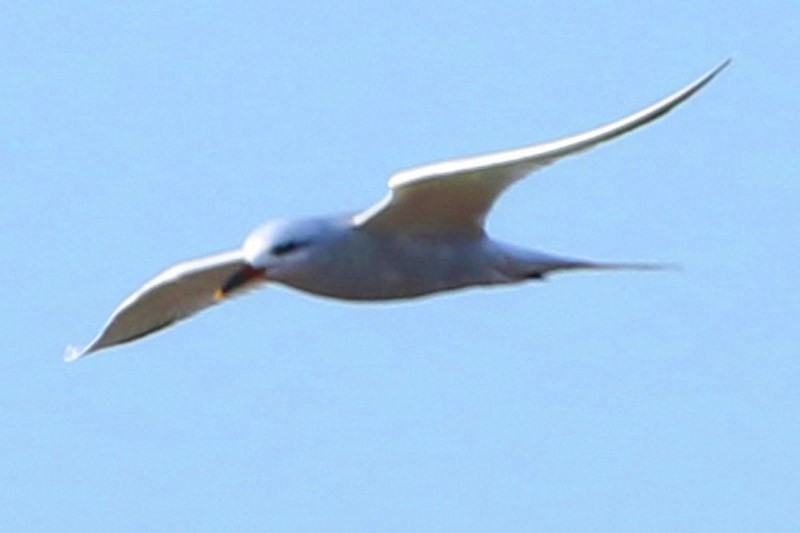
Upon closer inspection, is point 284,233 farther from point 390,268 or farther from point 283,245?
point 390,268

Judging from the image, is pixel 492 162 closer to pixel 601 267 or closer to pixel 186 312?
pixel 601 267

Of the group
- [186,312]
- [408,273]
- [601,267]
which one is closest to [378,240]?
[408,273]

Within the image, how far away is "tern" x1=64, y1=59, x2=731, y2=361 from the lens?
1622 cm

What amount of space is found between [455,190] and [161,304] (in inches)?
134

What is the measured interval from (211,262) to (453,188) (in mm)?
2238

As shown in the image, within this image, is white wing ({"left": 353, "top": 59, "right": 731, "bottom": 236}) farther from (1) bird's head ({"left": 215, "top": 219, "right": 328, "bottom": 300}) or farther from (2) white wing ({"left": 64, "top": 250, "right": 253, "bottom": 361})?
(2) white wing ({"left": 64, "top": 250, "right": 253, "bottom": 361})

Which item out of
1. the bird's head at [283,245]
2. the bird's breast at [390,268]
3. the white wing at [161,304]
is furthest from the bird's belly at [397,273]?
the white wing at [161,304]

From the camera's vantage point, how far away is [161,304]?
62.9 ft

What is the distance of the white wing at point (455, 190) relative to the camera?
15617mm

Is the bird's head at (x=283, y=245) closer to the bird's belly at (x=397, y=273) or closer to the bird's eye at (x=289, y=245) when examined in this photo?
the bird's eye at (x=289, y=245)

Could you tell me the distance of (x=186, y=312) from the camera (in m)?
19.3

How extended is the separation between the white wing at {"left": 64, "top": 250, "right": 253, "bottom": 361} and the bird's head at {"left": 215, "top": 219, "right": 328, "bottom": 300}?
6.00 ft

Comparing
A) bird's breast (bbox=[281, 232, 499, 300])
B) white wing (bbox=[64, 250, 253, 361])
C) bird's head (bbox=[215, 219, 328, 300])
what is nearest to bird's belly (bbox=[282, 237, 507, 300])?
bird's breast (bbox=[281, 232, 499, 300])

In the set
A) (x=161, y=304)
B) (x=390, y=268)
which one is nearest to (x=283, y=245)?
(x=390, y=268)
